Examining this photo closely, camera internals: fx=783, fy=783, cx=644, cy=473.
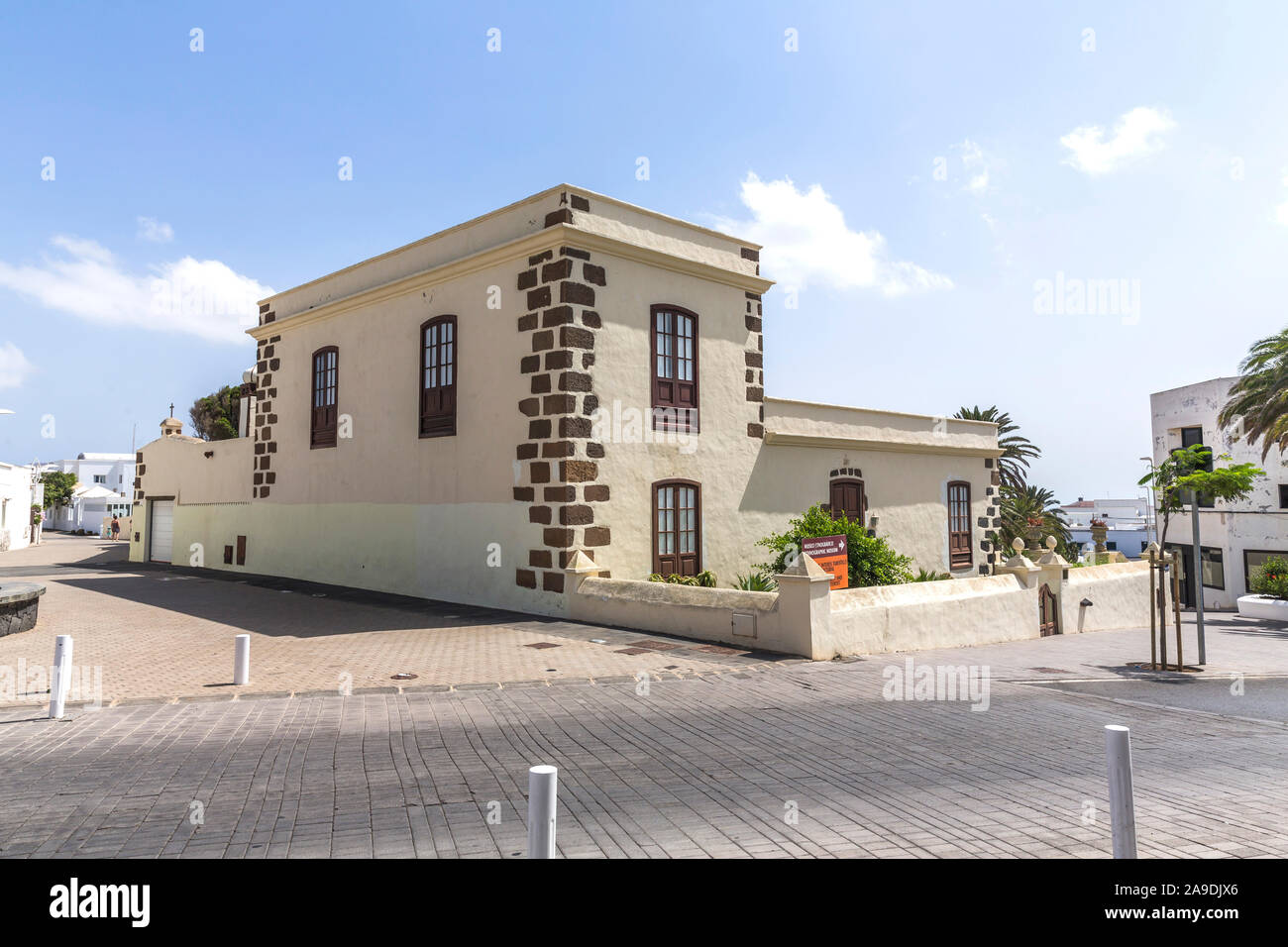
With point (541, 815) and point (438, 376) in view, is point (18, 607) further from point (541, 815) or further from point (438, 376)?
point (541, 815)

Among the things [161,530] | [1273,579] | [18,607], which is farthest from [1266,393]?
[161,530]

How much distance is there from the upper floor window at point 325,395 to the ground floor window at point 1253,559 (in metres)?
36.9

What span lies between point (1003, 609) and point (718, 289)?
28.3ft

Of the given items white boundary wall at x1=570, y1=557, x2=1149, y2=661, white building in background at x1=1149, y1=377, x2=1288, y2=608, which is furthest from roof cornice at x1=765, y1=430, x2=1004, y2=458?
white building in background at x1=1149, y1=377, x2=1288, y2=608

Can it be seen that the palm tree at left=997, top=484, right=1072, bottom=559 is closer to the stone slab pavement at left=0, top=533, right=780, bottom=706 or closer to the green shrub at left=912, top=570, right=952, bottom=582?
the green shrub at left=912, top=570, right=952, bottom=582

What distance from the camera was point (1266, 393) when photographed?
27.1 m

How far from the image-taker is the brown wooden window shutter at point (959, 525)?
22172 mm

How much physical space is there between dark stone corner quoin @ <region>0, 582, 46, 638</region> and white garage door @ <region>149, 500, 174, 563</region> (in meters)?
14.2

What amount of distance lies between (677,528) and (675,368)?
10.4 ft

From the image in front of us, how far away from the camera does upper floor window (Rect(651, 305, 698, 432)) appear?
601 inches

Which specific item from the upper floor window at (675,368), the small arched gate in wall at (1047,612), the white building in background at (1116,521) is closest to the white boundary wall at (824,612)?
the small arched gate in wall at (1047,612)

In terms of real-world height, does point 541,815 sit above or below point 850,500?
below

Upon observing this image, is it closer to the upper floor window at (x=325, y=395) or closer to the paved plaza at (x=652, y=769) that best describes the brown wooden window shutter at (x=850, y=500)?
the paved plaza at (x=652, y=769)
